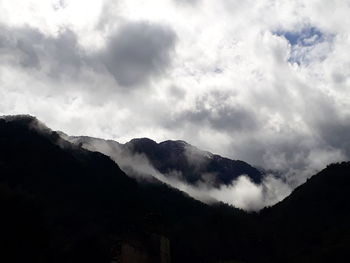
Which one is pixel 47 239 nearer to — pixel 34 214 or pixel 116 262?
pixel 34 214

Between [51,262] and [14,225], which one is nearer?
[14,225]

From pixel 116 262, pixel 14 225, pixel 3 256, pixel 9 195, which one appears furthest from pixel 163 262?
pixel 9 195

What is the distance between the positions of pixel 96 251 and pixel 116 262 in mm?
142898

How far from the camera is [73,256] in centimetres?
14025

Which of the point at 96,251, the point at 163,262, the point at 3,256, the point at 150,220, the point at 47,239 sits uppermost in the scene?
the point at 96,251

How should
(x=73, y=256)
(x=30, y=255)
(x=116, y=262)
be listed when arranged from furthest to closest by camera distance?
(x=73, y=256) < (x=30, y=255) < (x=116, y=262)

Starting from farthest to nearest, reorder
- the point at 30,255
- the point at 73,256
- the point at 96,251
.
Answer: the point at 96,251
the point at 73,256
the point at 30,255

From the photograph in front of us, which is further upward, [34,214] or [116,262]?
[34,214]

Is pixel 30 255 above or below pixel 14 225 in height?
below

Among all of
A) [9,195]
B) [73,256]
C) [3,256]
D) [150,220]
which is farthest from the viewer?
[73,256]

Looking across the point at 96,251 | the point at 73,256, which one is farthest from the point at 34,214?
the point at 96,251

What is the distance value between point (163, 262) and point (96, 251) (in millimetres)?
145267

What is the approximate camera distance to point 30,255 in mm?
82188

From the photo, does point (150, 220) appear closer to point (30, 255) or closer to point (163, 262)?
point (163, 262)
